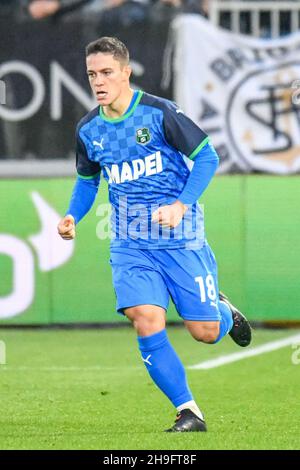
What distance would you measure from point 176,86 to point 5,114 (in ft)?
5.86

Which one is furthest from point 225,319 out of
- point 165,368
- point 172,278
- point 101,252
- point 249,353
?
point 101,252

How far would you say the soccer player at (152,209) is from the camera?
778 cm

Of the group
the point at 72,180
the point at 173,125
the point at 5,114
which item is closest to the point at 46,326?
the point at 72,180

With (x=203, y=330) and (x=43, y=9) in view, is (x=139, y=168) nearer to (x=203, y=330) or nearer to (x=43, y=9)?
(x=203, y=330)

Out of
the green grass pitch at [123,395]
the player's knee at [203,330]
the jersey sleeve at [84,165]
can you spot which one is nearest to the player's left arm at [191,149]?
the jersey sleeve at [84,165]

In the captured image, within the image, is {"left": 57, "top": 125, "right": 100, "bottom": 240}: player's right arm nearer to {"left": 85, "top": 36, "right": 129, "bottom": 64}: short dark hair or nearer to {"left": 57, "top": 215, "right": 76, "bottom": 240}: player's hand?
{"left": 57, "top": 215, "right": 76, "bottom": 240}: player's hand

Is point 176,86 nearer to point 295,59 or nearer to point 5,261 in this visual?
point 295,59

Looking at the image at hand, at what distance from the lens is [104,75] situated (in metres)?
7.72

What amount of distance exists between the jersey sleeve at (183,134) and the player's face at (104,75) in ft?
1.16

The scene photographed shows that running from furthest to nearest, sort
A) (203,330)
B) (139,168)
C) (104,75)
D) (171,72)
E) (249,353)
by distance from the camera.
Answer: (171,72) < (249,353) < (203,330) < (139,168) < (104,75)

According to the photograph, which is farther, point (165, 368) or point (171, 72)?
point (171, 72)

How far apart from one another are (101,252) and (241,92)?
313 cm

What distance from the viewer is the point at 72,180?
12.9 m
